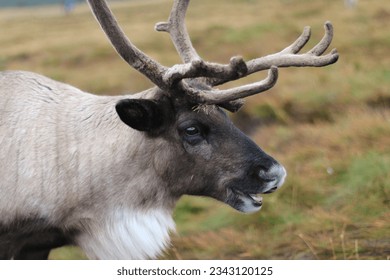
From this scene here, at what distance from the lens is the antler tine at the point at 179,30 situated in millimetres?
4965

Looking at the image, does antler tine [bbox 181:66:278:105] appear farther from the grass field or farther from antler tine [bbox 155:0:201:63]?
the grass field

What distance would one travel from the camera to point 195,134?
436 centimetres

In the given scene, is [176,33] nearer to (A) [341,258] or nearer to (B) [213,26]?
(A) [341,258]

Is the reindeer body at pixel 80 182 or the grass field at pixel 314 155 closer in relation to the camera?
the reindeer body at pixel 80 182

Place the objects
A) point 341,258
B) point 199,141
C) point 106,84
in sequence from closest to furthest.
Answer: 1. point 199,141
2. point 341,258
3. point 106,84

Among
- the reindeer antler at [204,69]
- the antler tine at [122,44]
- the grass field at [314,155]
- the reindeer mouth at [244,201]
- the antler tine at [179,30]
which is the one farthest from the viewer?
the grass field at [314,155]

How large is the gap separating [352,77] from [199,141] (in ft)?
21.6

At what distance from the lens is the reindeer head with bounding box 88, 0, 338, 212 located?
4.26 meters

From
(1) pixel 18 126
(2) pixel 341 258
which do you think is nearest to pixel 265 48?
(2) pixel 341 258

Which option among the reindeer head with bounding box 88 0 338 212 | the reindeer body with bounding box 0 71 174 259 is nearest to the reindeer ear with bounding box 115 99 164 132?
the reindeer head with bounding box 88 0 338 212

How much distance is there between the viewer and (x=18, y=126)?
4.55m

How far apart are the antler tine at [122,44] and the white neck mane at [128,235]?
794 mm

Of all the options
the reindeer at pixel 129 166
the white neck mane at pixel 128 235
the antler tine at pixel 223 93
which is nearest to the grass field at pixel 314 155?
the white neck mane at pixel 128 235

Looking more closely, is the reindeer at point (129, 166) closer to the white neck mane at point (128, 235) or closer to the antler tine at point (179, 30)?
the white neck mane at point (128, 235)
